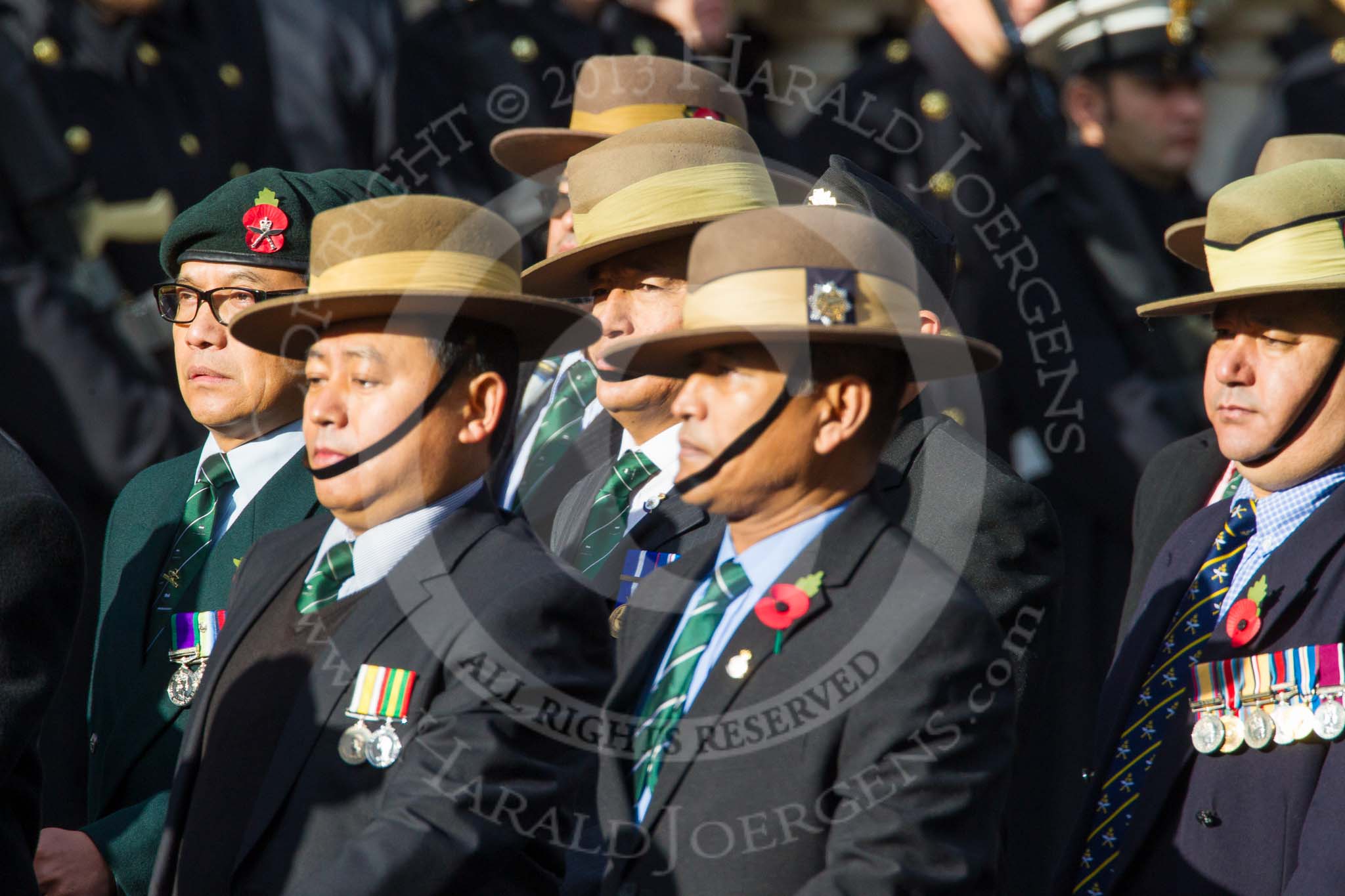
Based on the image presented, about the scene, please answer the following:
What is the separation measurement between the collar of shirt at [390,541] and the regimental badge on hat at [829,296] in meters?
0.84

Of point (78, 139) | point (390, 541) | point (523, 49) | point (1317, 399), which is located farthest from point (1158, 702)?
point (78, 139)

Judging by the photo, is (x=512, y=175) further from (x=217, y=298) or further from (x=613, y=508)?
(x=613, y=508)

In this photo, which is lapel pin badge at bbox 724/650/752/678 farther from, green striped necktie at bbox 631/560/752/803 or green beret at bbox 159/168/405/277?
green beret at bbox 159/168/405/277

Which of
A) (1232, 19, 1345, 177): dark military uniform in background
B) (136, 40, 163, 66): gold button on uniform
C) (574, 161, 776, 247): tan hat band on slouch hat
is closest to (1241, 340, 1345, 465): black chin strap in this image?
(574, 161, 776, 247): tan hat band on slouch hat

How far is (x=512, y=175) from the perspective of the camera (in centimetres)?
725

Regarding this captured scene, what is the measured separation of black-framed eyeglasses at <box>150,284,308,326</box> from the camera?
4.87 meters

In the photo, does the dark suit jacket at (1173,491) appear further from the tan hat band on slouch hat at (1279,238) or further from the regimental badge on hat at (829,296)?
the regimental badge on hat at (829,296)

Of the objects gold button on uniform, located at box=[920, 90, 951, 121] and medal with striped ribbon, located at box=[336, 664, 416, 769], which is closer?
medal with striped ribbon, located at box=[336, 664, 416, 769]

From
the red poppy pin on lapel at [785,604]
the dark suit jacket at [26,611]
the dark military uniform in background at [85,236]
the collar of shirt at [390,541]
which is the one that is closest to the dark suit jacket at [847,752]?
the red poppy pin on lapel at [785,604]

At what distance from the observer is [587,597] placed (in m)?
3.70

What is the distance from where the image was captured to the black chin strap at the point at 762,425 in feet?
11.8

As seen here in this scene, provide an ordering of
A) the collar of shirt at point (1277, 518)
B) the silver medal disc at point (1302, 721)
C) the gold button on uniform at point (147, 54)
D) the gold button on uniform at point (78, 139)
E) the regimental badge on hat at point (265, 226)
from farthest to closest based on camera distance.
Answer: the gold button on uniform at point (147, 54)
the gold button on uniform at point (78, 139)
the regimental badge on hat at point (265, 226)
the collar of shirt at point (1277, 518)
the silver medal disc at point (1302, 721)

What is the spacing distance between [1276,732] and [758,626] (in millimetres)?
1177

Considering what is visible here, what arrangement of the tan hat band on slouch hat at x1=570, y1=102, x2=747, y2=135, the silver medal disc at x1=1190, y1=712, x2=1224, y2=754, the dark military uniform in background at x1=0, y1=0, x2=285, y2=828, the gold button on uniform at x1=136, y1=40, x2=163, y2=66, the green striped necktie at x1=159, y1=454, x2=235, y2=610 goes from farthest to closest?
1. the gold button on uniform at x1=136, y1=40, x2=163, y2=66
2. the dark military uniform in background at x1=0, y1=0, x2=285, y2=828
3. the tan hat band on slouch hat at x1=570, y1=102, x2=747, y2=135
4. the green striped necktie at x1=159, y1=454, x2=235, y2=610
5. the silver medal disc at x1=1190, y1=712, x2=1224, y2=754
